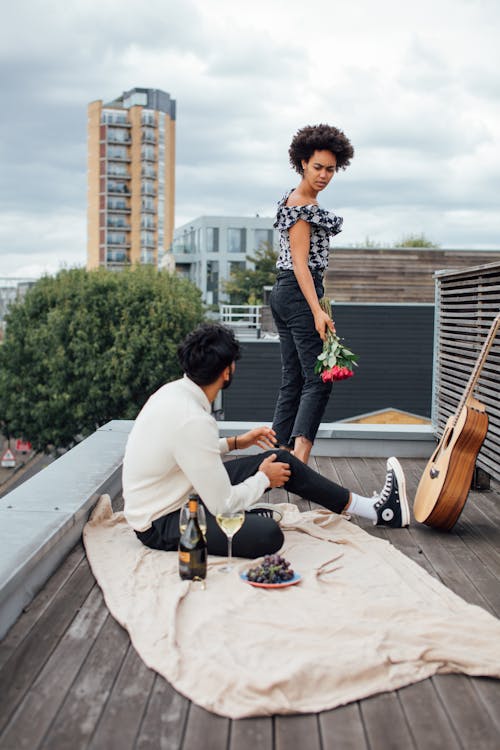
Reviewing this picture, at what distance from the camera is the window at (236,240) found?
221 feet

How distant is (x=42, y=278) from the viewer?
27.8 metres

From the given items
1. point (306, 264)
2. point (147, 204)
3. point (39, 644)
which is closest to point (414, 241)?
point (306, 264)

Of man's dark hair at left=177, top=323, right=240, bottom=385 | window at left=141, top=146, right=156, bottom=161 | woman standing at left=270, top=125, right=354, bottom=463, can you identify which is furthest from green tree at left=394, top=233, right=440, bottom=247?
window at left=141, top=146, right=156, bottom=161

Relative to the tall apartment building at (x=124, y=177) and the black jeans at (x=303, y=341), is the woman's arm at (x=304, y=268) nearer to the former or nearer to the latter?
the black jeans at (x=303, y=341)

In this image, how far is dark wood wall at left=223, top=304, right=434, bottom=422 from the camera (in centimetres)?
1891

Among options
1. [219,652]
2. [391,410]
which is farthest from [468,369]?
[391,410]

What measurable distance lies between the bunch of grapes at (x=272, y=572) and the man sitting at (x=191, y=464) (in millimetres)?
183

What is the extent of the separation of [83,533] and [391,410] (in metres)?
15.5

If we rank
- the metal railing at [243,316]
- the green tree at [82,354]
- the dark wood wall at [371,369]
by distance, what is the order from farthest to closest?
1. the green tree at [82,354]
2. the metal railing at [243,316]
3. the dark wood wall at [371,369]

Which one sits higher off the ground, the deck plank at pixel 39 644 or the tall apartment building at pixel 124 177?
the tall apartment building at pixel 124 177

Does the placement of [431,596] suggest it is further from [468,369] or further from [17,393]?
[17,393]

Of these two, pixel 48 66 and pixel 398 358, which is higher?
pixel 48 66

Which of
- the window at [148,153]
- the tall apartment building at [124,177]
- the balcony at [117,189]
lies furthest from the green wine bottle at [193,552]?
the window at [148,153]

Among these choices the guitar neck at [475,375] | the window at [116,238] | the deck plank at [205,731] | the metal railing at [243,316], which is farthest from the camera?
the window at [116,238]
